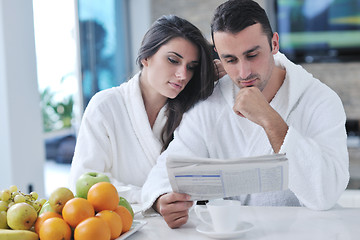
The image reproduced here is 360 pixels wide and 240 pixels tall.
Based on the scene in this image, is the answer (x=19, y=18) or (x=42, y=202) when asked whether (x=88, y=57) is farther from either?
(x=42, y=202)

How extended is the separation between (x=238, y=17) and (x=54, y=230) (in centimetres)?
103

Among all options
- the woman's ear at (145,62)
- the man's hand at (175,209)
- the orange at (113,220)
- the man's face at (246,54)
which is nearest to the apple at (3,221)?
the orange at (113,220)

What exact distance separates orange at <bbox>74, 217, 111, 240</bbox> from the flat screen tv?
4734 mm

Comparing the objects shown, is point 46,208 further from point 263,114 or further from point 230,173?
point 263,114

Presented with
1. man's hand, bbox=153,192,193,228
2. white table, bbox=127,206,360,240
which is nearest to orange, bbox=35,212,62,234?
white table, bbox=127,206,360,240

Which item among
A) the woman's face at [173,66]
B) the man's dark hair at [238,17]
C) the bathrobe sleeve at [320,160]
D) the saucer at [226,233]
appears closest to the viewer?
the saucer at [226,233]

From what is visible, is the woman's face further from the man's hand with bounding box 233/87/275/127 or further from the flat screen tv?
the flat screen tv

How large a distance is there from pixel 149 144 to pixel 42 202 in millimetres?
795

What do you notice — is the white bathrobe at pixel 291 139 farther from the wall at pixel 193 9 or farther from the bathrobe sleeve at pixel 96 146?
the wall at pixel 193 9

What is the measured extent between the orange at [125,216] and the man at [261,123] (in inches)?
5.4

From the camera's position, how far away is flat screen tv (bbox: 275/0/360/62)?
5268 mm

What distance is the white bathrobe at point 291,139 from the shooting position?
58.3 inches

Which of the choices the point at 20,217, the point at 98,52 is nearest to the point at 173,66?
the point at 20,217

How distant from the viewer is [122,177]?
6.75 ft
